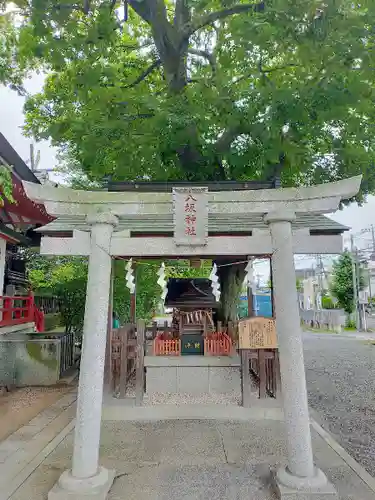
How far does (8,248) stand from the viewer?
12250 millimetres

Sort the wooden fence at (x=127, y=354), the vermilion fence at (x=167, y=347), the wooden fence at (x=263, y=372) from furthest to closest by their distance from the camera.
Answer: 1. the vermilion fence at (x=167, y=347)
2. the wooden fence at (x=127, y=354)
3. the wooden fence at (x=263, y=372)

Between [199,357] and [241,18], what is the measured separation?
7.50 meters

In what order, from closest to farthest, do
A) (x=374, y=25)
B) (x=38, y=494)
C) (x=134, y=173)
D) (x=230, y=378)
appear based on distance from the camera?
(x=38, y=494) < (x=374, y=25) < (x=230, y=378) < (x=134, y=173)

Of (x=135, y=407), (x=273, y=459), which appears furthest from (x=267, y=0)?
(x=135, y=407)

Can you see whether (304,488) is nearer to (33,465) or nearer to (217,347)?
(33,465)

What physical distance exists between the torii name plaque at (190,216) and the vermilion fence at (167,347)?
5030 millimetres

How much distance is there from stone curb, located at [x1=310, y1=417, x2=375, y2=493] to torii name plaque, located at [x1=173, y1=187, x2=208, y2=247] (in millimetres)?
3779

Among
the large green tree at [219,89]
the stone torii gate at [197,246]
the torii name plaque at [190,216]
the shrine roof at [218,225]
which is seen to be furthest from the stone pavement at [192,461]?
the large green tree at [219,89]

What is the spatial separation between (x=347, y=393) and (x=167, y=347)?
543cm

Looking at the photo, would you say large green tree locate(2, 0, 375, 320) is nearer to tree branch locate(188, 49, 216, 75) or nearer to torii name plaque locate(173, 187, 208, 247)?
tree branch locate(188, 49, 216, 75)

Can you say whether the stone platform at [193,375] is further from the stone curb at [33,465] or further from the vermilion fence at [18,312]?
the vermilion fence at [18,312]

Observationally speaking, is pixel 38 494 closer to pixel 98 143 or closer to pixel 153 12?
pixel 98 143

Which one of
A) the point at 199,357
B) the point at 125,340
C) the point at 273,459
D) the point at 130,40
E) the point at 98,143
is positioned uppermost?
the point at 130,40

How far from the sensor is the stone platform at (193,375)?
820 cm
